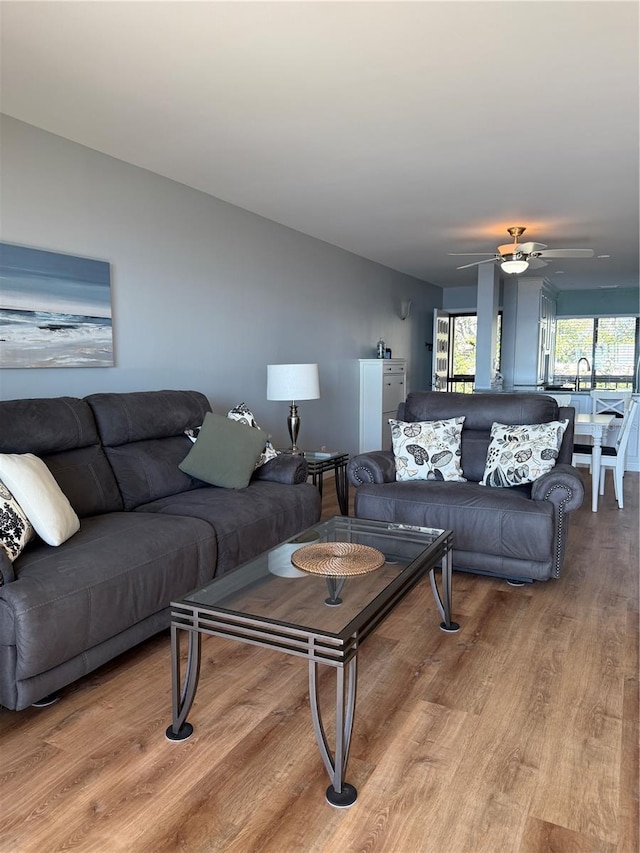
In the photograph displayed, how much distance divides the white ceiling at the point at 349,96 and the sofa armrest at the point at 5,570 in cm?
186

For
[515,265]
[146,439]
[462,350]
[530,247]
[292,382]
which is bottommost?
[146,439]

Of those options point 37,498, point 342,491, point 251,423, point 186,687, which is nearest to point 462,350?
point 342,491

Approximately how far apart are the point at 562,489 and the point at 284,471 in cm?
155

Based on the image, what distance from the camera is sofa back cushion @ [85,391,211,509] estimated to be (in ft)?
10.1

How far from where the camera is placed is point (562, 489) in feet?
10.1

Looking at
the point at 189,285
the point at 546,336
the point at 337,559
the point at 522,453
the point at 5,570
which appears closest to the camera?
the point at 5,570

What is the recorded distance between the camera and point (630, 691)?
2.14 meters

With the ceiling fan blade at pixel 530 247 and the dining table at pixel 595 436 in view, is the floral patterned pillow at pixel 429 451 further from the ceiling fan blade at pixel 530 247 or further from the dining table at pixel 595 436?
the ceiling fan blade at pixel 530 247

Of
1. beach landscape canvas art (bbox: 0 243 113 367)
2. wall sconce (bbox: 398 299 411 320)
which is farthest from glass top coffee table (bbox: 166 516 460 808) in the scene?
wall sconce (bbox: 398 299 411 320)

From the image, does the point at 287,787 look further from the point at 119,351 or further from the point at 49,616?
the point at 119,351

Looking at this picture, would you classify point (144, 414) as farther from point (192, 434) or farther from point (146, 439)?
point (192, 434)

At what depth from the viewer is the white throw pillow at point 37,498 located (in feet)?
A: 7.33

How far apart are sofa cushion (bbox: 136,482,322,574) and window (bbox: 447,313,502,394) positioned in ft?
21.4

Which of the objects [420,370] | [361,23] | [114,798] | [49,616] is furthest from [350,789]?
[420,370]
